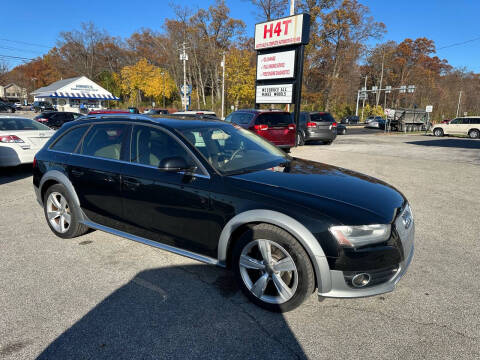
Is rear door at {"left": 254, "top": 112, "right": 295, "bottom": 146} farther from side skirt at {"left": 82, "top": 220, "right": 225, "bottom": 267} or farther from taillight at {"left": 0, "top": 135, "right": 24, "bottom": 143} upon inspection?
side skirt at {"left": 82, "top": 220, "right": 225, "bottom": 267}

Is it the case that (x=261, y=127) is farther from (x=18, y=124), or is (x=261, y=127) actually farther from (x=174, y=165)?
(x=174, y=165)

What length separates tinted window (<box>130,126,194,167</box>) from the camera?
10.8 ft

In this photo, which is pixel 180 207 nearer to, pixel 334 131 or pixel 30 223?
pixel 30 223

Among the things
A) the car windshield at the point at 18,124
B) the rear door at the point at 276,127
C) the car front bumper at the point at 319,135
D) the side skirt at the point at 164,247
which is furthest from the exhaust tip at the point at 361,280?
the car front bumper at the point at 319,135

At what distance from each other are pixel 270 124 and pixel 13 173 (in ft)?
26.7

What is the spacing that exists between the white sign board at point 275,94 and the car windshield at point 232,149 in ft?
35.8

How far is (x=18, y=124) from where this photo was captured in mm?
8750

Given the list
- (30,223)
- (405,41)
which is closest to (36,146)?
(30,223)

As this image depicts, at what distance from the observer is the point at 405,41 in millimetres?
70188

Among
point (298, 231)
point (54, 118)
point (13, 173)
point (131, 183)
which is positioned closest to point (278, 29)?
point (13, 173)

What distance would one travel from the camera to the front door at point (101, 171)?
358cm

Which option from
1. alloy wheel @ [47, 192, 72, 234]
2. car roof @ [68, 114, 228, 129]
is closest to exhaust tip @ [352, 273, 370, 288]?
car roof @ [68, 114, 228, 129]

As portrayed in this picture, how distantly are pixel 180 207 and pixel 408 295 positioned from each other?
88.6 inches

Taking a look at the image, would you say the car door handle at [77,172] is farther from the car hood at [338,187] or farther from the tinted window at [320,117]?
the tinted window at [320,117]
